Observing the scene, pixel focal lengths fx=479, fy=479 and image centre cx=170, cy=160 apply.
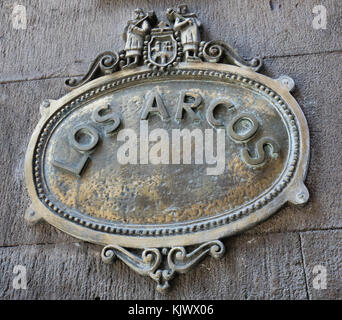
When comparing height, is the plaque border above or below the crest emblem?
below

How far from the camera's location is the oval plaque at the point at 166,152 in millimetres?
2055

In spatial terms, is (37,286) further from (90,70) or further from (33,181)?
(90,70)

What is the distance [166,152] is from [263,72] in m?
0.65

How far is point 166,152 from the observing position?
7.37 feet

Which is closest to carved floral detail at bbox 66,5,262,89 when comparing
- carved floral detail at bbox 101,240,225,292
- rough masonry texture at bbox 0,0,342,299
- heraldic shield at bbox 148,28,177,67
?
heraldic shield at bbox 148,28,177,67

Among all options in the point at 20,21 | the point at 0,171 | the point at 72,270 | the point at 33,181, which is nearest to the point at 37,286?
the point at 72,270

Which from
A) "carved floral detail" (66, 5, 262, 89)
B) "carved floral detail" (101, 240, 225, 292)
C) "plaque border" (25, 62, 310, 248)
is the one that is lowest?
"carved floral detail" (101, 240, 225, 292)

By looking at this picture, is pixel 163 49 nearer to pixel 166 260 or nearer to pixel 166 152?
pixel 166 152

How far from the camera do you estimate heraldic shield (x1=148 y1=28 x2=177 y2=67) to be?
2.45 m

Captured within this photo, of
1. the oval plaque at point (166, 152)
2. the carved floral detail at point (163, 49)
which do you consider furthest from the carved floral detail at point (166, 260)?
the carved floral detail at point (163, 49)

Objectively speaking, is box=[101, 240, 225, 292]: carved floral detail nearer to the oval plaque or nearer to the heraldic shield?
the oval plaque

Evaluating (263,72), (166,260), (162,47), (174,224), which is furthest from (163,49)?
(166,260)

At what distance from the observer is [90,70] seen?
2518 mm
